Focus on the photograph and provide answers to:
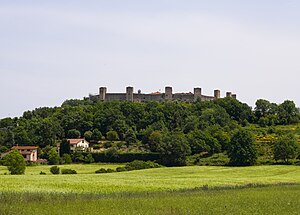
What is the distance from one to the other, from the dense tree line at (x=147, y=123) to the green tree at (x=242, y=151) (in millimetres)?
11747

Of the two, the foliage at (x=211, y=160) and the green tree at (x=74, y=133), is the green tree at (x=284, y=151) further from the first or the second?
the green tree at (x=74, y=133)

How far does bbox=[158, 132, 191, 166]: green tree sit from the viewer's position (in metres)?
91.8

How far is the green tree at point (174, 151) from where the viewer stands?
91750 millimetres

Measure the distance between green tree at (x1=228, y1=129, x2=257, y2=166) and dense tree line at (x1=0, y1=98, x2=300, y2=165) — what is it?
38.5ft

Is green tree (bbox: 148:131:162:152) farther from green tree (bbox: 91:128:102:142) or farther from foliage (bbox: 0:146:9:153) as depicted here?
foliage (bbox: 0:146:9:153)

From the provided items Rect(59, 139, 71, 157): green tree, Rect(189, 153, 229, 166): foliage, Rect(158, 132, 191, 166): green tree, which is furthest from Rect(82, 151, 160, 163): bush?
Rect(59, 139, 71, 157): green tree

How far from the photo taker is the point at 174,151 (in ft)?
303

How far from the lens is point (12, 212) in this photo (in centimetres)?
1920

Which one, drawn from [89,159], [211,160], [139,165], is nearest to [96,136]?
[89,159]

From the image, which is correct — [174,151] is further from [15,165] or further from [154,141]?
[15,165]

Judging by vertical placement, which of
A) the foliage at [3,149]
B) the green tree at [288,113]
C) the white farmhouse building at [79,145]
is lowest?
the foliage at [3,149]

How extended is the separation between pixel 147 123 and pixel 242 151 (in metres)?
60.9

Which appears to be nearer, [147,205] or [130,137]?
[147,205]

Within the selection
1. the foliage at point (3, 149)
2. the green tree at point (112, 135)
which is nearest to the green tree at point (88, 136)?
the green tree at point (112, 135)
